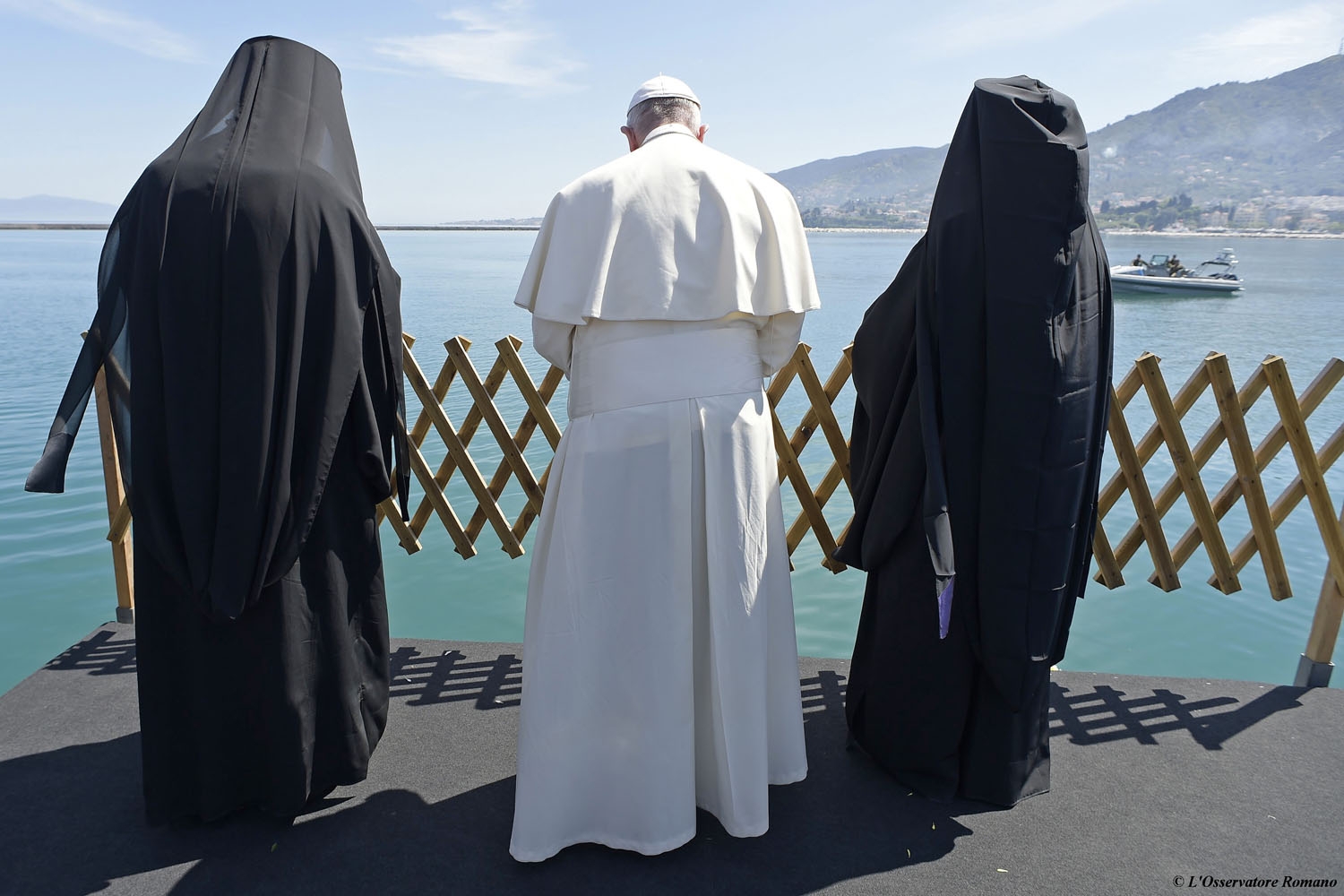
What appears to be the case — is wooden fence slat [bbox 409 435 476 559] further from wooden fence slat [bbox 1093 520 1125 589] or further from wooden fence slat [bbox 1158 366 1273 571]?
wooden fence slat [bbox 1158 366 1273 571]

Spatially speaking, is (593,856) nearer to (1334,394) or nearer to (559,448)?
(559,448)

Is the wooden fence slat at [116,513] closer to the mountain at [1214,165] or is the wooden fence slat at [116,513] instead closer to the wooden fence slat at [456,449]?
the wooden fence slat at [456,449]

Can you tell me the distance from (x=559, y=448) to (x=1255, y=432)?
26.6 feet

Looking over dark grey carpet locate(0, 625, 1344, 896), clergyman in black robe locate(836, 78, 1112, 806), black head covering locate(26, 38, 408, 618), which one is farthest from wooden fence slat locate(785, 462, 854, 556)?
black head covering locate(26, 38, 408, 618)

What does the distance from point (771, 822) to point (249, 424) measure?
1.50 meters

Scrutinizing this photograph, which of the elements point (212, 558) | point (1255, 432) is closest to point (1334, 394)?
point (1255, 432)

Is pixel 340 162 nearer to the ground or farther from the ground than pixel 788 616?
farther from the ground

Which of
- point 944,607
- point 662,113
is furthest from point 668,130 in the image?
point 944,607

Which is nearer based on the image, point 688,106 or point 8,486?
point 688,106

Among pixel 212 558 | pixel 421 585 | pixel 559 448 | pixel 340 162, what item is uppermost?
pixel 340 162

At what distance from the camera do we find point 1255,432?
7812 mm

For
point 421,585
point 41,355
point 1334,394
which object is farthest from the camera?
point 41,355

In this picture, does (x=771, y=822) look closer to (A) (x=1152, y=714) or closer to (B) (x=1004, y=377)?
(B) (x=1004, y=377)

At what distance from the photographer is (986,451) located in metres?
1.97
